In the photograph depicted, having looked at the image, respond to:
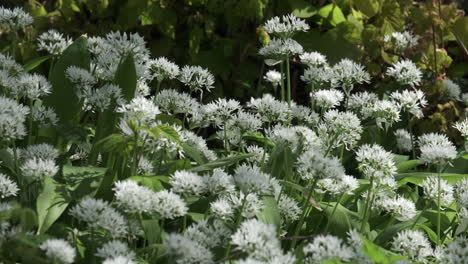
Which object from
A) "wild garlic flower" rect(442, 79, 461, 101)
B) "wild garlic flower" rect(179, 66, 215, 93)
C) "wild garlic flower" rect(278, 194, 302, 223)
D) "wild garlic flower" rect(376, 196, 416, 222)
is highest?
"wild garlic flower" rect(442, 79, 461, 101)

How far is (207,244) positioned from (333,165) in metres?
0.47

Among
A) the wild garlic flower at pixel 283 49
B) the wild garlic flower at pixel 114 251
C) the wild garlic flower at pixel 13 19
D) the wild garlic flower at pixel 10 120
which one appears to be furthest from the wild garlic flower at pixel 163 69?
the wild garlic flower at pixel 114 251

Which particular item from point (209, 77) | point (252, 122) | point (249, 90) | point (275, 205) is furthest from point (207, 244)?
point (249, 90)

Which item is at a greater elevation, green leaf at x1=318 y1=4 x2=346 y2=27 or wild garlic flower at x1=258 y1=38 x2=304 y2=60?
green leaf at x1=318 y1=4 x2=346 y2=27

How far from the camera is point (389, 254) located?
2562 mm

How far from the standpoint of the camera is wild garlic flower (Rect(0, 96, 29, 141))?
2.46m

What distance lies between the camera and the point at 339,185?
2881 mm

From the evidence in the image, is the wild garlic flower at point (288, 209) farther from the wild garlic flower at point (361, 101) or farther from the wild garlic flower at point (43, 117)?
the wild garlic flower at point (43, 117)

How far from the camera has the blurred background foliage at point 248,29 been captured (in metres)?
4.68

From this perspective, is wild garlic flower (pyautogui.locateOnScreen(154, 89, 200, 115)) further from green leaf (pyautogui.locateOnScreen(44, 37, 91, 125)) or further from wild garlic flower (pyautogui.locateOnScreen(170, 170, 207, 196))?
wild garlic flower (pyautogui.locateOnScreen(170, 170, 207, 196))

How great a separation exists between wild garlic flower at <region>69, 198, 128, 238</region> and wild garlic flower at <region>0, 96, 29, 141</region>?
42 centimetres

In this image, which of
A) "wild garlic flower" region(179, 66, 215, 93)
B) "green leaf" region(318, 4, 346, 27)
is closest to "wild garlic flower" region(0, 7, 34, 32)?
"wild garlic flower" region(179, 66, 215, 93)

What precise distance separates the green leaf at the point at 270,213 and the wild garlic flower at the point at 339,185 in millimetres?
268

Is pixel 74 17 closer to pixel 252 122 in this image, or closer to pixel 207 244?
pixel 252 122
